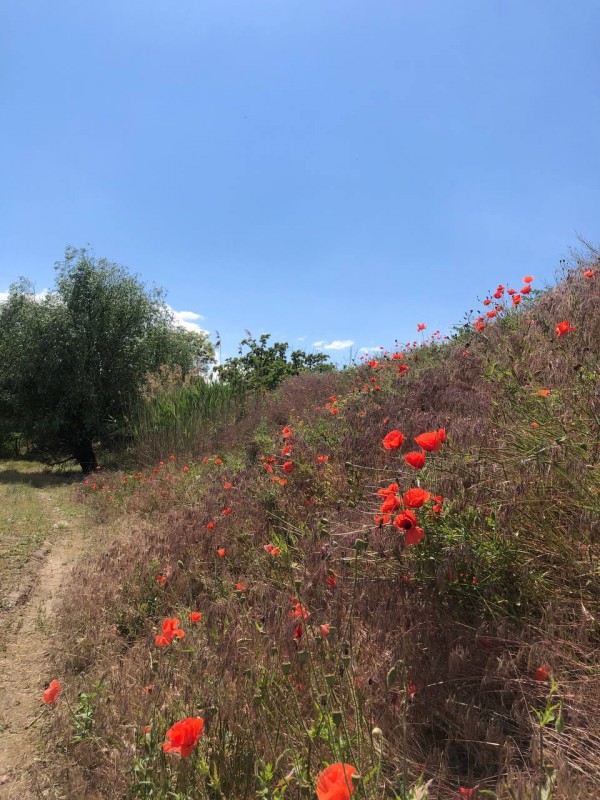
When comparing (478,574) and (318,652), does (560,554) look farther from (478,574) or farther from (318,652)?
(318,652)

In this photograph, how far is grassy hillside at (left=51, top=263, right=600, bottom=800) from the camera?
5.60 feet

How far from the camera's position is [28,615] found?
4.47 metres

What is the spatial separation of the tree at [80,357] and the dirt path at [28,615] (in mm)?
8609

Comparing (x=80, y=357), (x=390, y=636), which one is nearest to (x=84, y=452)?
(x=80, y=357)

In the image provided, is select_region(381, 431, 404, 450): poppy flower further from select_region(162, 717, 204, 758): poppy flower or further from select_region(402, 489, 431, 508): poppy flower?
select_region(162, 717, 204, 758): poppy flower

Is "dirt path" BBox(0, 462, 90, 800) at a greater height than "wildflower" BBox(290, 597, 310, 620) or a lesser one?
lesser

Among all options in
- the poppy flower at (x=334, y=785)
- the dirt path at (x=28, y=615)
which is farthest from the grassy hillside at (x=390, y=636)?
the dirt path at (x=28, y=615)

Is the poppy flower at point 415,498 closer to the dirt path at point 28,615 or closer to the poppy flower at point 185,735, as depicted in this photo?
the poppy flower at point 185,735

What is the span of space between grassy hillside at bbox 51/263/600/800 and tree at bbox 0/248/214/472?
14.0 metres

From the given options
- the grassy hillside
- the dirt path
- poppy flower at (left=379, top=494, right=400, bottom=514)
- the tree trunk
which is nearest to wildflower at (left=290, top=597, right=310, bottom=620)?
the grassy hillside

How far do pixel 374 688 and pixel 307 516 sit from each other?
203 cm

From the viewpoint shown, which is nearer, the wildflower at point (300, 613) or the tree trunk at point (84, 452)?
the wildflower at point (300, 613)

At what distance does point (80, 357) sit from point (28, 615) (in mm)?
14369

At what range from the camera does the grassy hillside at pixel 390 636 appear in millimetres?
1707
